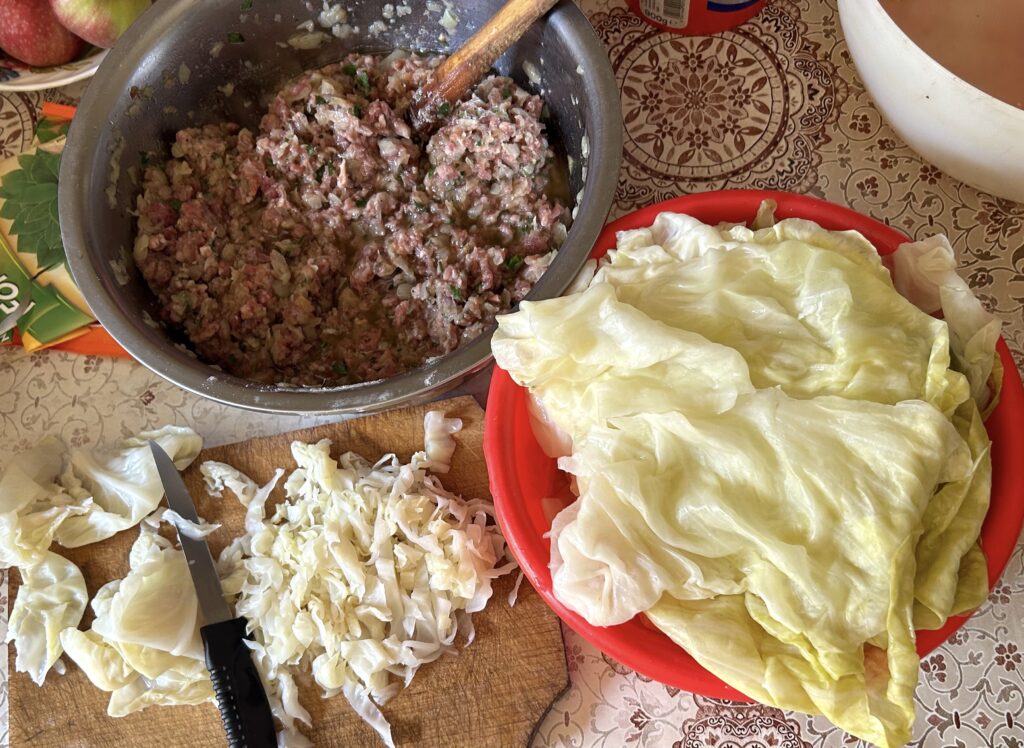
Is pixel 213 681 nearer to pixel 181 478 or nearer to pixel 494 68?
pixel 181 478

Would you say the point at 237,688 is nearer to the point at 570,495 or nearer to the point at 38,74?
the point at 570,495

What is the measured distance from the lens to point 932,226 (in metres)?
1.38

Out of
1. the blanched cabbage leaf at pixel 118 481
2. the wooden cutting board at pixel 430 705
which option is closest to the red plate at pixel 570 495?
the wooden cutting board at pixel 430 705

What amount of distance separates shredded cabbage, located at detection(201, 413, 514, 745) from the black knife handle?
0.02 meters

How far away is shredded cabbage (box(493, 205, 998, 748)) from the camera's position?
2.90 ft

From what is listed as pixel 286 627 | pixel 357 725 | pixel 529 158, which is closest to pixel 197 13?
pixel 529 158

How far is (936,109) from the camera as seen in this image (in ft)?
3.77

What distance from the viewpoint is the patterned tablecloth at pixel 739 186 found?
1.19 meters

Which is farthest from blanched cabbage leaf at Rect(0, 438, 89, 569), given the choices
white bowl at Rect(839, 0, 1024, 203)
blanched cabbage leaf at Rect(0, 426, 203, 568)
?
white bowl at Rect(839, 0, 1024, 203)

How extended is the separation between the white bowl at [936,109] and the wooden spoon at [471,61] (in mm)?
472

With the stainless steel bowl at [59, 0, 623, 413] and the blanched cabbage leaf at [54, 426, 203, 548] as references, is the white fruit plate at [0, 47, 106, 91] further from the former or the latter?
the blanched cabbage leaf at [54, 426, 203, 548]

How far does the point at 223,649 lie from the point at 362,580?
9.0 inches

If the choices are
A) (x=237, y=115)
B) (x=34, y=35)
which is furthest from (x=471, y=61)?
(x=34, y=35)

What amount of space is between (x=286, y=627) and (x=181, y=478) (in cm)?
30
